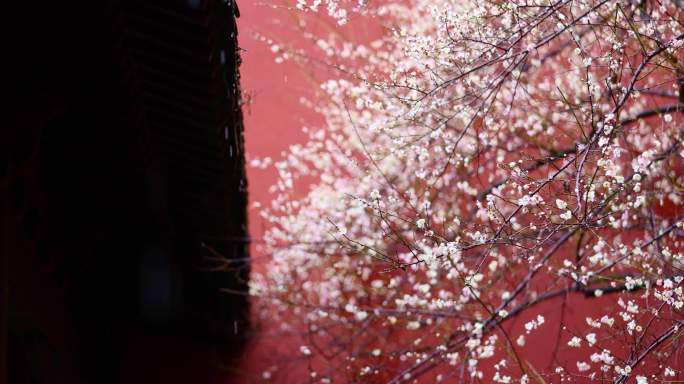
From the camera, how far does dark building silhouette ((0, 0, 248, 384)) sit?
12.9 feet

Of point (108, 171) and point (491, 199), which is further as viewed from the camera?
point (108, 171)

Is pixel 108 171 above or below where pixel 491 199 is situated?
above

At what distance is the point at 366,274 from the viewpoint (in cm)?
815

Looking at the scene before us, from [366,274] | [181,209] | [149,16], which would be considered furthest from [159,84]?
[366,274]

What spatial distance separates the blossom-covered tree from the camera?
3.87m

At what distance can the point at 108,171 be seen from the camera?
17.0 feet

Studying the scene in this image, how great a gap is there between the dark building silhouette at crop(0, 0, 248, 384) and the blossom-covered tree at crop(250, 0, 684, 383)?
736 millimetres

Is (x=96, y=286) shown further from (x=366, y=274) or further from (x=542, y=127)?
(x=542, y=127)

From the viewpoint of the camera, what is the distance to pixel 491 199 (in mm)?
3471

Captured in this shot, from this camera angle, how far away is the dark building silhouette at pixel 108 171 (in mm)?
3941

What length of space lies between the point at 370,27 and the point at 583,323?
426 cm

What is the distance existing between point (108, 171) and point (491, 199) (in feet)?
9.61

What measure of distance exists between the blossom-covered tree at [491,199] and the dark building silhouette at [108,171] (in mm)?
736

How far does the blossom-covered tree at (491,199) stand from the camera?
3865 millimetres
